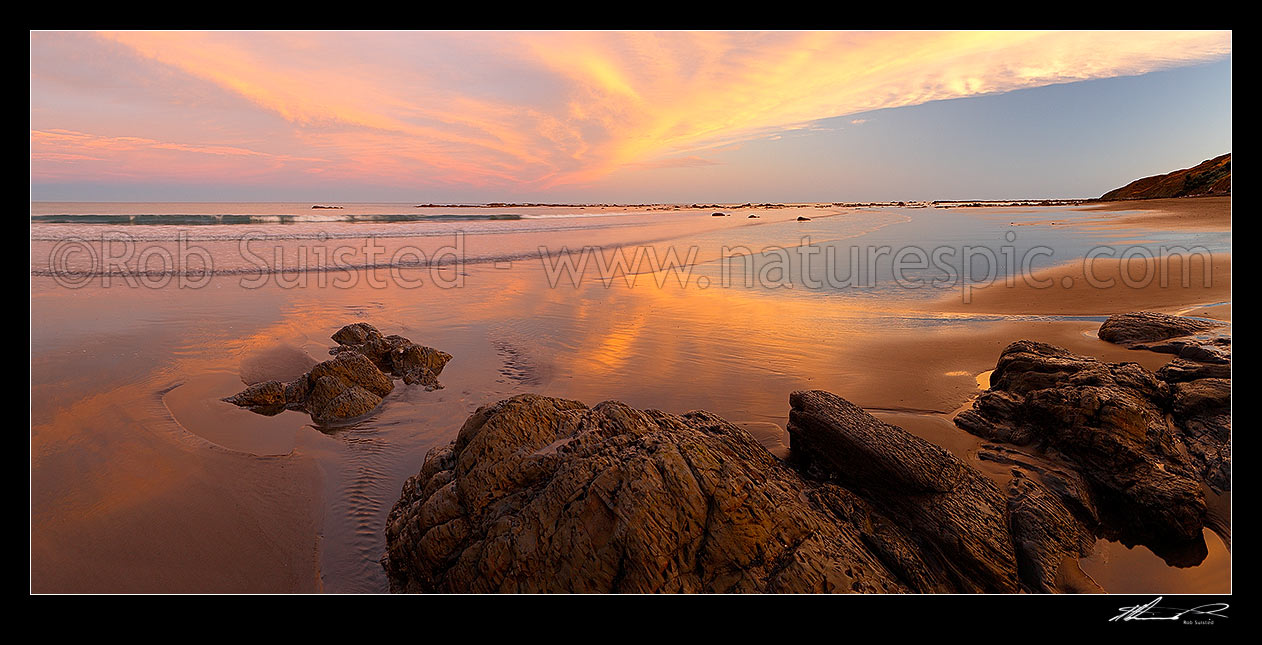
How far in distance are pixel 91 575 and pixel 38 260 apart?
62.3ft

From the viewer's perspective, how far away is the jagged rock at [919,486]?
11.5 feet

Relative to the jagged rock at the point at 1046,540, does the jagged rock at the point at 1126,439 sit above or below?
above

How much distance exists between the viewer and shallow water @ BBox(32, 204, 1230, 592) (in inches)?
159

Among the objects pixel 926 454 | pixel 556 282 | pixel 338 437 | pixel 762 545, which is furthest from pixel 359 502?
pixel 556 282

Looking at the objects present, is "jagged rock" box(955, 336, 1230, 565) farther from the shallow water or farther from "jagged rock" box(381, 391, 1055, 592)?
"jagged rock" box(381, 391, 1055, 592)

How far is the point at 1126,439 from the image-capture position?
442 cm

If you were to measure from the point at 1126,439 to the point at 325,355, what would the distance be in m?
9.96

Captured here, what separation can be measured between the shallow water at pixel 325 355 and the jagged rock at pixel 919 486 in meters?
0.92

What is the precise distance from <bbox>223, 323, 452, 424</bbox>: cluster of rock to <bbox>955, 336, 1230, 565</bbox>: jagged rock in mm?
6896

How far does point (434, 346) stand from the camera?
9180 mm

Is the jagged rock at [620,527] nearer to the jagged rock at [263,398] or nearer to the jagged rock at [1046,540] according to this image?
the jagged rock at [1046,540]
